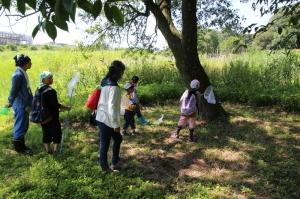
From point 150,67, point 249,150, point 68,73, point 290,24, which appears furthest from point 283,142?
point 68,73

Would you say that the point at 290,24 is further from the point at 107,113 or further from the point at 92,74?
the point at 92,74

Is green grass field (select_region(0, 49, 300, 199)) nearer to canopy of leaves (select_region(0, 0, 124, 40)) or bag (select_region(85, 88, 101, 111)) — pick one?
bag (select_region(85, 88, 101, 111))

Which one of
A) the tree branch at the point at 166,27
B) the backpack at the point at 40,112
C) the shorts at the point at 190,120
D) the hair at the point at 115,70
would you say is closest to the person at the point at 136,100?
the shorts at the point at 190,120

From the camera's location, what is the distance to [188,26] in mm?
9094

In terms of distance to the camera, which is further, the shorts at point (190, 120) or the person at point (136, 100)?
the person at point (136, 100)

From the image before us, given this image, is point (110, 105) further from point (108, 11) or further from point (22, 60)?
point (108, 11)

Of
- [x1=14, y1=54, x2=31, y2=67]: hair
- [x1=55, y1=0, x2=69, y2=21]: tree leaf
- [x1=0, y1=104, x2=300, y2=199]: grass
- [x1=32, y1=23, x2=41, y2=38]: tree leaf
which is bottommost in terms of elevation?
[x1=0, y1=104, x2=300, y2=199]: grass

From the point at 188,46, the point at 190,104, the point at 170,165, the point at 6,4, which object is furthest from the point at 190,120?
the point at 6,4

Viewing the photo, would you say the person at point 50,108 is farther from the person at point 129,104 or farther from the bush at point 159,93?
the bush at point 159,93

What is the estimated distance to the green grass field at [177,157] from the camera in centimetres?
597

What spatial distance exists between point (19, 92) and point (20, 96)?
0.07 m

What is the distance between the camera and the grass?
592cm

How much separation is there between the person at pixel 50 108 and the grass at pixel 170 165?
278mm

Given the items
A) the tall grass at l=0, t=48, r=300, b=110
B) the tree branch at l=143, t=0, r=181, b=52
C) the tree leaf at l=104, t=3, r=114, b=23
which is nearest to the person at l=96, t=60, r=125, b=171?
the tree branch at l=143, t=0, r=181, b=52
